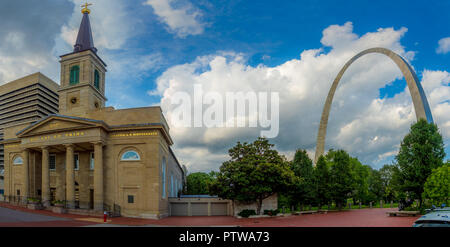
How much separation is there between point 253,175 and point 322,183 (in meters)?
17.6

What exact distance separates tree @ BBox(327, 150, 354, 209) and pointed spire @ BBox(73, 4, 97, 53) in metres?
42.6

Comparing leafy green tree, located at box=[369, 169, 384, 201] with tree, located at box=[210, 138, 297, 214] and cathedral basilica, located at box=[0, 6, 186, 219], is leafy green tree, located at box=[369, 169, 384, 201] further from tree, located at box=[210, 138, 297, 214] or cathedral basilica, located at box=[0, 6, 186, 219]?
cathedral basilica, located at box=[0, 6, 186, 219]

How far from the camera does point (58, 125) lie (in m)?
33.7

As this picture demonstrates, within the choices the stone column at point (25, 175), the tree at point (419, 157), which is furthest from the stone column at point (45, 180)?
the tree at point (419, 157)

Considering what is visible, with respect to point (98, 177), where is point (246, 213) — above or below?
below

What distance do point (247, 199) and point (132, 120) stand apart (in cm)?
1663

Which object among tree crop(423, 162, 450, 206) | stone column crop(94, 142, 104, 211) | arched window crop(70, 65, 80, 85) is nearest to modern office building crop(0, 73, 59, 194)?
arched window crop(70, 65, 80, 85)

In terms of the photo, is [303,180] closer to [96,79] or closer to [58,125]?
[58,125]

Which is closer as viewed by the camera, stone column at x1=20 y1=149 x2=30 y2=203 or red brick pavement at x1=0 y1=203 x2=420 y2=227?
red brick pavement at x1=0 y1=203 x2=420 y2=227

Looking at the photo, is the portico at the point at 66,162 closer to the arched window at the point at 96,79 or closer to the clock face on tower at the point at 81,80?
the clock face on tower at the point at 81,80

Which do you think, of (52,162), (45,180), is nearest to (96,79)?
(52,162)

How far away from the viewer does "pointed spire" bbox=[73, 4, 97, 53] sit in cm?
4284

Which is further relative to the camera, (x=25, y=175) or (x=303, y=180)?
(x=303, y=180)
